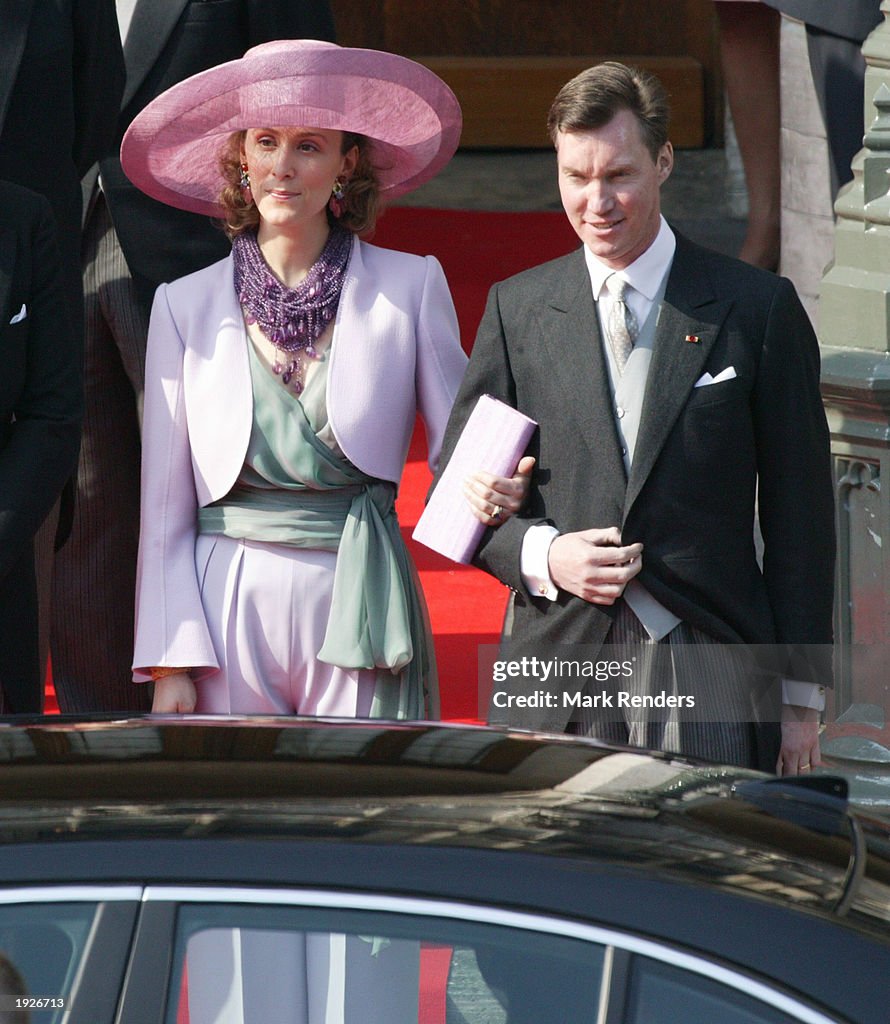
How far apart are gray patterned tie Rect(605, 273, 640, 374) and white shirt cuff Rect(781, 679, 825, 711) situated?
594 mm

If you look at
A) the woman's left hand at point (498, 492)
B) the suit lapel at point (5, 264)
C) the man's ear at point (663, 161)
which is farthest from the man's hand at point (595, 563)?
the suit lapel at point (5, 264)

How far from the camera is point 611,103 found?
3205 mm

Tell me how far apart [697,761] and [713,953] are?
0.66 metres

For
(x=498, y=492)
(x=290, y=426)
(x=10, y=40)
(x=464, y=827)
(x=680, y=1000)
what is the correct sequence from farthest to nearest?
(x=10, y=40)
(x=290, y=426)
(x=498, y=492)
(x=464, y=827)
(x=680, y=1000)

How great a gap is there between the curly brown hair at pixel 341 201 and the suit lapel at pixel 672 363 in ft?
2.24

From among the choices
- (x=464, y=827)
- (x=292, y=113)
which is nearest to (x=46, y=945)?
(x=464, y=827)

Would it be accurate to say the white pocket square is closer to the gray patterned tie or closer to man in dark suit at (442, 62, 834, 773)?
man in dark suit at (442, 62, 834, 773)

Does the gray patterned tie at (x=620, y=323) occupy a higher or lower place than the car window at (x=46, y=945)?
higher

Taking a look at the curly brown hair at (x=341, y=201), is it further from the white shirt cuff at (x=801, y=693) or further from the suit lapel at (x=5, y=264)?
the white shirt cuff at (x=801, y=693)

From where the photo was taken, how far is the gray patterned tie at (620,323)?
10.8ft

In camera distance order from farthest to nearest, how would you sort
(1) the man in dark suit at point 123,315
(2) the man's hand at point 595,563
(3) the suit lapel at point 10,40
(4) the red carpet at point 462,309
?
(4) the red carpet at point 462,309, (1) the man in dark suit at point 123,315, (3) the suit lapel at point 10,40, (2) the man's hand at point 595,563

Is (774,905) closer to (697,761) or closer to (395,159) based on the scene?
(697,761)

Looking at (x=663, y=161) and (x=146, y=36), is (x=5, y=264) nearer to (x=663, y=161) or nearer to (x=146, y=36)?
(x=663, y=161)

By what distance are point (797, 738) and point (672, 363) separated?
25.6 inches
